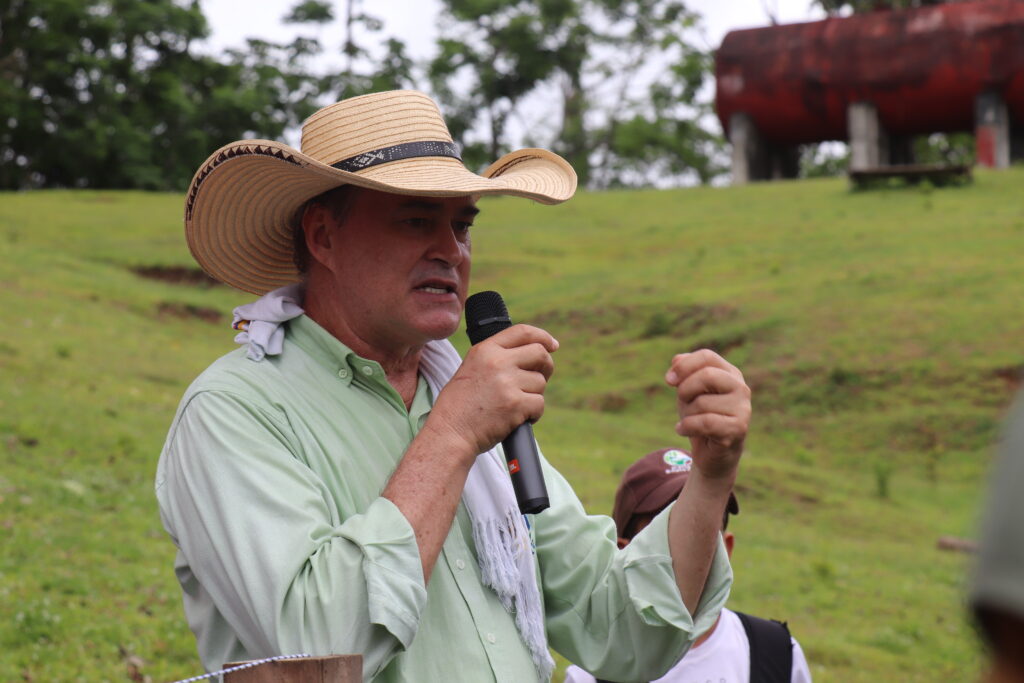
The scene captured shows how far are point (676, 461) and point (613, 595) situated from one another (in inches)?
56.2

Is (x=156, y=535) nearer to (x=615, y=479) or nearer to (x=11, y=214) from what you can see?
(x=615, y=479)

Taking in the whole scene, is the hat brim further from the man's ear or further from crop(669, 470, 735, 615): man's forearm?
crop(669, 470, 735, 615): man's forearm

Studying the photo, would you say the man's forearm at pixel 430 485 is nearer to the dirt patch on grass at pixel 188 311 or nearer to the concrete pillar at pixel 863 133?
the dirt patch on grass at pixel 188 311

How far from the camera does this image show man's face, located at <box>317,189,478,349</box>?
282 centimetres

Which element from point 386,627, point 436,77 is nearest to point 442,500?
point 386,627

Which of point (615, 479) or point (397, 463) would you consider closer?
point (397, 463)

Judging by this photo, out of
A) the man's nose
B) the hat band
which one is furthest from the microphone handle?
the hat band

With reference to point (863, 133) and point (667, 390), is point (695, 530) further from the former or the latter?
point (863, 133)

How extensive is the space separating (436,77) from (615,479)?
132 ft

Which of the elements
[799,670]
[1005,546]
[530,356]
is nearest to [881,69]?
[799,670]

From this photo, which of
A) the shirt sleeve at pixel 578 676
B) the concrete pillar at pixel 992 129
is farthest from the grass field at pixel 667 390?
the concrete pillar at pixel 992 129

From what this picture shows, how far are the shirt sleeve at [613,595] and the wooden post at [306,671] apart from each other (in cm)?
104

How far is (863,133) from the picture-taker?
117 ft

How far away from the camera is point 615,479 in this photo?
496 inches
